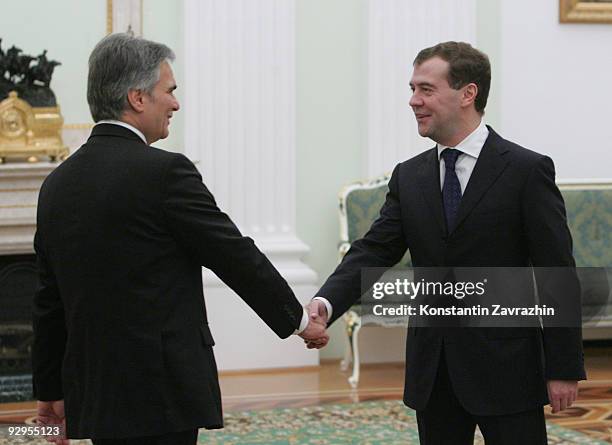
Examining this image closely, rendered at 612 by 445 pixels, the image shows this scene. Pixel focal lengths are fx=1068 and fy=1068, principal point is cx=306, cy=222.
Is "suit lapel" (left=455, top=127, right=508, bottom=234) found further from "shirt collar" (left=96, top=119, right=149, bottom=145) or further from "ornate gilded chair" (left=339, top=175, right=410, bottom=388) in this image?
"ornate gilded chair" (left=339, top=175, right=410, bottom=388)

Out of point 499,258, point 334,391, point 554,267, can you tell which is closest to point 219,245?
point 499,258

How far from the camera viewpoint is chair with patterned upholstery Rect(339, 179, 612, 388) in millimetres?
7180

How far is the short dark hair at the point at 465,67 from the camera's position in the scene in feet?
10.7

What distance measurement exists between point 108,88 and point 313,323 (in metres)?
1.05

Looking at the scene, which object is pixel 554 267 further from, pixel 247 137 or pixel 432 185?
pixel 247 137

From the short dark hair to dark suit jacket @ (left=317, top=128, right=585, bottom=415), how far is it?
0.16 metres

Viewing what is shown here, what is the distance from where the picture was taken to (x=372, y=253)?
3516 millimetres

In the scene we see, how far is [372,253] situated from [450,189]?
1.40 ft

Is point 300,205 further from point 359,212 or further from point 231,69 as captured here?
point 231,69

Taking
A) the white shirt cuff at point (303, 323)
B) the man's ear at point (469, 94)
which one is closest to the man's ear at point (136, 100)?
the white shirt cuff at point (303, 323)

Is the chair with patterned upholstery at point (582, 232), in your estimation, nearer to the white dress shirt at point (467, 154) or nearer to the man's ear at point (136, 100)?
the white dress shirt at point (467, 154)

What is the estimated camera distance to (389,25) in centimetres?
771

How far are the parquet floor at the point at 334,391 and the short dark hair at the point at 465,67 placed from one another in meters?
2.70

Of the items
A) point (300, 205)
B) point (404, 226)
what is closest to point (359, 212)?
point (300, 205)
